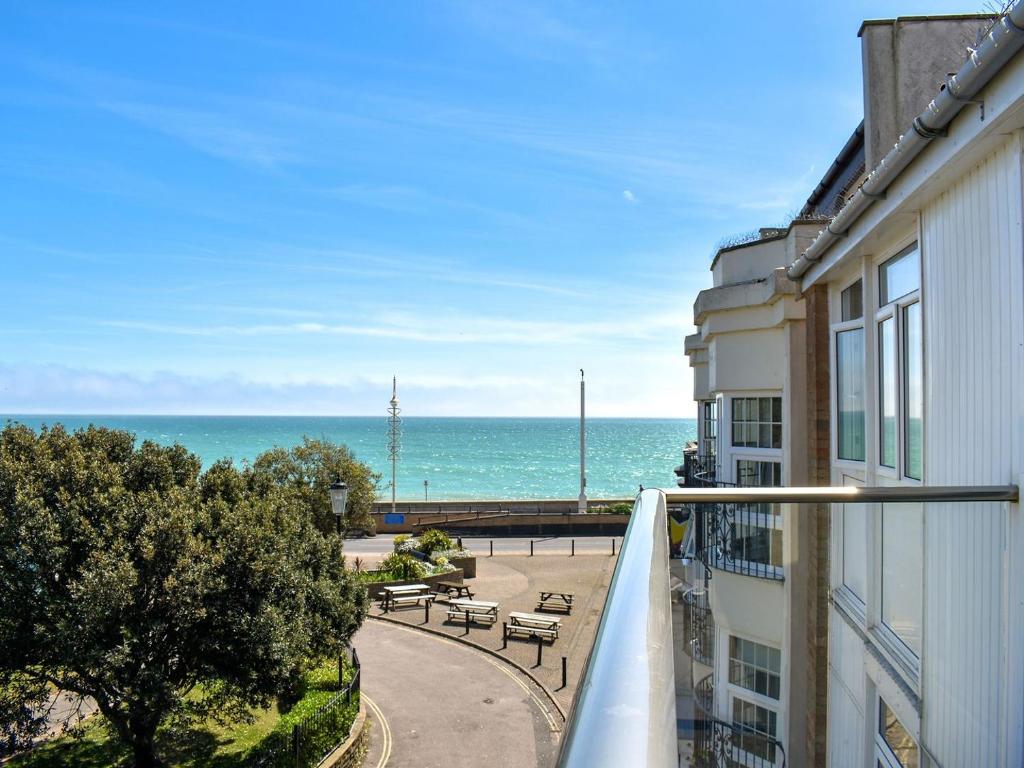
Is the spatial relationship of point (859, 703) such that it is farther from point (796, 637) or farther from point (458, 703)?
point (458, 703)

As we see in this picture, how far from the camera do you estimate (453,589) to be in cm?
2483

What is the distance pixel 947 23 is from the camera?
5.93 meters

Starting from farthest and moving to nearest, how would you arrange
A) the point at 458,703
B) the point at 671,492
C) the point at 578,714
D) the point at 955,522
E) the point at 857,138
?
the point at 458,703 < the point at 857,138 < the point at 955,522 < the point at 671,492 < the point at 578,714

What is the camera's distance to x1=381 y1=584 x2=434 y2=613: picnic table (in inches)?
895

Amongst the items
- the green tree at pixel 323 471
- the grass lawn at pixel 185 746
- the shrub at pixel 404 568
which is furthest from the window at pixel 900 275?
the green tree at pixel 323 471

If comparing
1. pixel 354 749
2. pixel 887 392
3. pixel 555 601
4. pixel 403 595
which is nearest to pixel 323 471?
pixel 403 595

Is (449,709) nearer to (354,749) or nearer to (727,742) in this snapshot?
(354,749)

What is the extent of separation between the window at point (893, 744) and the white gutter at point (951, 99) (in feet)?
9.00

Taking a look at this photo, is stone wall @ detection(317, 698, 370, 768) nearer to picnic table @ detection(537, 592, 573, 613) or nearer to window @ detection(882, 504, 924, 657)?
picnic table @ detection(537, 592, 573, 613)

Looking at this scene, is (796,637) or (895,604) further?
(796,637)

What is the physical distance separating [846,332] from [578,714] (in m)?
5.53

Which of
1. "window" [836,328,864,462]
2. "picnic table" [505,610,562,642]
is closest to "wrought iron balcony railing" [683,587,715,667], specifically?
"window" [836,328,864,462]

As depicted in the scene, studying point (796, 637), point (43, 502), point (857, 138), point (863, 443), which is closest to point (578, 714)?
point (796, 637)

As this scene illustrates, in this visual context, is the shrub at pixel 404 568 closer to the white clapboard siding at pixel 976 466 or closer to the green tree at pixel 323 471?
the green tree at pixel 323 471
